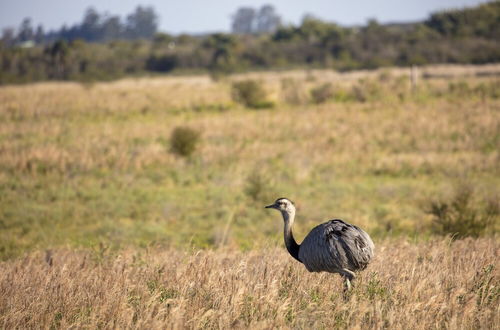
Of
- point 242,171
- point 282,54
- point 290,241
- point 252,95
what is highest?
point 282,54

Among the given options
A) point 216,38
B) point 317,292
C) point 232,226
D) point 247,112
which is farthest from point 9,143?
point 216,38

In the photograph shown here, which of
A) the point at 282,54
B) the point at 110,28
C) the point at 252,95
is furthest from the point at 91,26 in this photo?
the point at 252,95

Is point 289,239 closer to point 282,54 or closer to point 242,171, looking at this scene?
point 242,171

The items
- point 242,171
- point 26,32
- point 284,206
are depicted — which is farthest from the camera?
point 26,32

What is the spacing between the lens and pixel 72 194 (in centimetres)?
1398

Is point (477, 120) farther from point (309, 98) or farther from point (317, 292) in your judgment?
point (317, 292)

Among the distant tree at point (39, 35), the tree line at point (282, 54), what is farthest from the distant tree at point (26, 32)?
the tree line at point (282, 54)

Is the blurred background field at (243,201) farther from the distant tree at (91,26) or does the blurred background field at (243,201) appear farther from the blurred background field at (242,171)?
the distant tree at (91,26)

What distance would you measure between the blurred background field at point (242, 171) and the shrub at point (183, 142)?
0.05 meters

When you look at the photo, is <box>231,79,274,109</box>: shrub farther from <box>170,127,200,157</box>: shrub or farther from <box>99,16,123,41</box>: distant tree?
<box>99,16,123,41</box>: distant tree

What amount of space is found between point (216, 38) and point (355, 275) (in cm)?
8575

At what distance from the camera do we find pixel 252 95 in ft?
97.7

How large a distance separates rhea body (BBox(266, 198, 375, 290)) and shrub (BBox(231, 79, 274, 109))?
24619mm

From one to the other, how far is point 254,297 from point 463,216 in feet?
24.2
